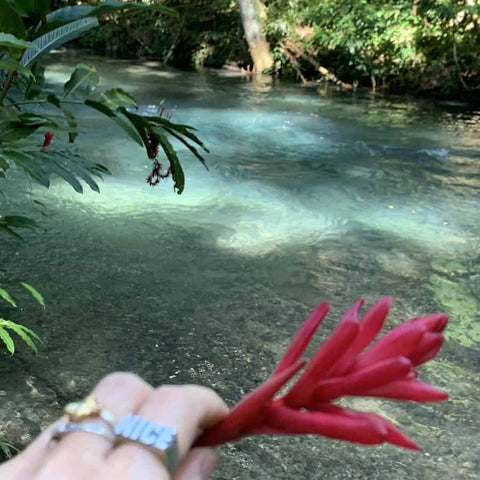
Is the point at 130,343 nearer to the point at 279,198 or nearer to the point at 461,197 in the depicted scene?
the point at 279,198

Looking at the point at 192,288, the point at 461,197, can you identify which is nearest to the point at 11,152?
the point at 192,288

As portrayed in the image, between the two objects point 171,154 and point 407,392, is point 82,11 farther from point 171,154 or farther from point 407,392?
point 407,392

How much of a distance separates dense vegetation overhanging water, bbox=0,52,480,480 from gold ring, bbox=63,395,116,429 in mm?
1433

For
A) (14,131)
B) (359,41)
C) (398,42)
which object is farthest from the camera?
(359,41)

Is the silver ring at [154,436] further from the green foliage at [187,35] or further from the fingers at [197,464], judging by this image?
the green foliage at [187,35]

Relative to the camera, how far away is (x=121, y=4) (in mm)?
1516

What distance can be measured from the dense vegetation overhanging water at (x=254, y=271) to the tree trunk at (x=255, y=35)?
6092 millimetres

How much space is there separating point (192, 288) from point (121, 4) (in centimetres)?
170

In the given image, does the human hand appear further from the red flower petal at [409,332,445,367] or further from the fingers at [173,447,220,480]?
the red flower petal at [409,332,445,367]

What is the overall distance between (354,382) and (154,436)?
17 centimetres

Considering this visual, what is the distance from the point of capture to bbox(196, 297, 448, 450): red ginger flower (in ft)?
1.39

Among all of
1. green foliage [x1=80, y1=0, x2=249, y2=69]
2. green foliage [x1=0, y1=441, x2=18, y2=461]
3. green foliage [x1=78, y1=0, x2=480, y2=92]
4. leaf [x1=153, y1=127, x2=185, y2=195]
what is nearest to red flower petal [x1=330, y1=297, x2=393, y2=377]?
leaf [x1=153, y1=127, x2=185, y2=195]

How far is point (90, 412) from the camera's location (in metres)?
0.53

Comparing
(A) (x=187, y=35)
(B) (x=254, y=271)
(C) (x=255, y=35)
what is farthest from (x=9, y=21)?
(A) (x=187, y=35)
